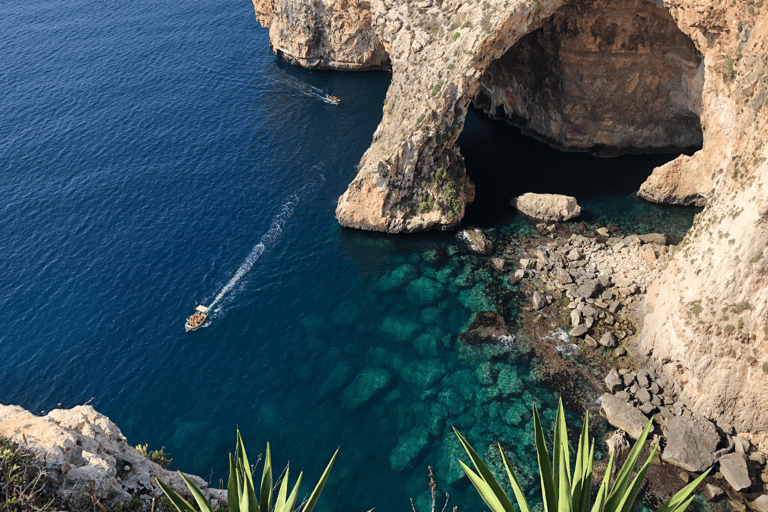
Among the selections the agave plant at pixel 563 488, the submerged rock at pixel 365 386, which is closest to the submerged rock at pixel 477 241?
the submerged rock at pixel 365 386

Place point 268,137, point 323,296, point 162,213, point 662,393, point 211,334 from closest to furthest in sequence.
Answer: point 662,393 < point 211,334 < point 323,296 < point 162,213 < point 268,137

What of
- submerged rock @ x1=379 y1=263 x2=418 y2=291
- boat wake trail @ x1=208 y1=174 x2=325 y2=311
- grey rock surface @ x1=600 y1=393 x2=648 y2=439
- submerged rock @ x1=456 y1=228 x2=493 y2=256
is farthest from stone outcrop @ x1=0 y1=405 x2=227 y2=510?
submerged rock @ x1=456 y1=228 x2=493 y2=256

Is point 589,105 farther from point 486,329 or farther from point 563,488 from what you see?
point 563,488

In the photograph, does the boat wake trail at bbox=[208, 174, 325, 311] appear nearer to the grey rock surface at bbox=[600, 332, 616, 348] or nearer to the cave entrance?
the cave entrance

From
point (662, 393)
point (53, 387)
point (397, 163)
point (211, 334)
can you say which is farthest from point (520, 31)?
point (53, 387)

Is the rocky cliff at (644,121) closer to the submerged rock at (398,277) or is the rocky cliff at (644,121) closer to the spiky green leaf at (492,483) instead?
the submerged rock at (398,277)

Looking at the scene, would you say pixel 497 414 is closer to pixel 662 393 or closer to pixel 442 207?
pixel 662 393

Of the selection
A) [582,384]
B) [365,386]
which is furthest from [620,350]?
[365,386]
